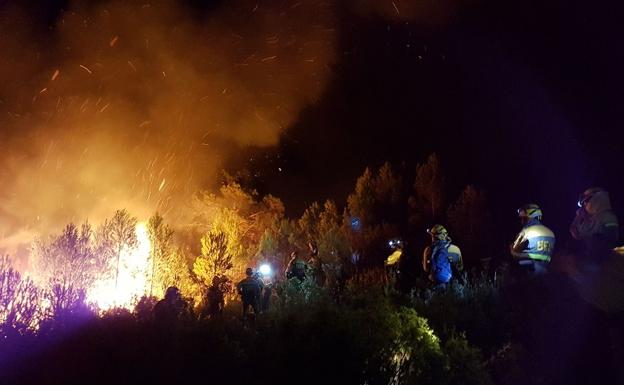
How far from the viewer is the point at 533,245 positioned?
690 cm

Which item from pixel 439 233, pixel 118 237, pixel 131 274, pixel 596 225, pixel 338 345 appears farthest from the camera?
pixel 118 237

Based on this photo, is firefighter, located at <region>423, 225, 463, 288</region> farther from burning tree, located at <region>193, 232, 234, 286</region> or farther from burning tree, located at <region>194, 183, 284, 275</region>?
burning tree, located at <region>194, 183, 284, 275</region>

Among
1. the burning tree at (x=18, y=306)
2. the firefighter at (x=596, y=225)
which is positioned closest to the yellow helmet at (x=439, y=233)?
the firefighter at (x=596, y=225)

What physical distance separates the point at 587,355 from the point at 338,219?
2890cm

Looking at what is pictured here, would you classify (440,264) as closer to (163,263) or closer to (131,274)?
(163,263)

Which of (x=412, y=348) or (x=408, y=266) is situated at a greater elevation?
(x=408, y=266)

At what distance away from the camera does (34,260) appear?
26.8 meters

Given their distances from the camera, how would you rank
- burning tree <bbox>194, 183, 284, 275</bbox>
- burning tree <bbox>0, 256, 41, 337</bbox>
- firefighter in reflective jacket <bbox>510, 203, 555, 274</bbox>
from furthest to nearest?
burning tree <bbox>194, 183, 284, 275</bbox> < firefighter in reflective jacket <bbox>510, 203, 555, 274</bbox> < burning tree <bbox>0, 256, 41, 337</bbox>

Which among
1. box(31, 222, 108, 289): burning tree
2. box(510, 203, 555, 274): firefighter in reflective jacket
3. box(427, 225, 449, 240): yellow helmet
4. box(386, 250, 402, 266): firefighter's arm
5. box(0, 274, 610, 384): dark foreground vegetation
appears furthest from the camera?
box(31, 222, 108, 289): burning tree

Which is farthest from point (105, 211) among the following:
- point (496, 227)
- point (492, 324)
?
point (492, 324)

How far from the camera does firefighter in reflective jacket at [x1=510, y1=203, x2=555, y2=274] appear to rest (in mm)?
6844

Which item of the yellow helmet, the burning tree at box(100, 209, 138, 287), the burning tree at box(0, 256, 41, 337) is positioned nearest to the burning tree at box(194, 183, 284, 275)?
the burning tree at box(100, 209, 138, 287)

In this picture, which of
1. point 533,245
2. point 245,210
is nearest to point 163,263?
point 245,210

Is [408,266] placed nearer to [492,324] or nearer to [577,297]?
[492,324]
